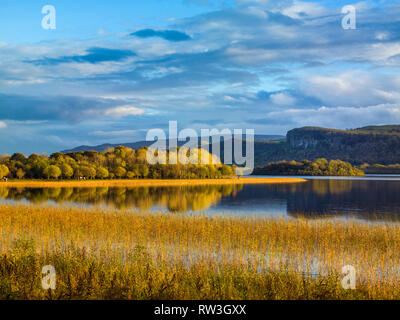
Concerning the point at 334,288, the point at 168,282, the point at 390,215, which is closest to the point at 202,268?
the point at 168,282

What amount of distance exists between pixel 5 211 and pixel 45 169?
237ft

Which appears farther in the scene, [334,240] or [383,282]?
[334,240]

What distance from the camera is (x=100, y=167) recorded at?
361 ft

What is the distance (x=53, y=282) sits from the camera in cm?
1195

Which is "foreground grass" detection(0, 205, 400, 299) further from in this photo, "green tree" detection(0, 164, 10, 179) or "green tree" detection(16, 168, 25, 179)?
"green tree" detection(16, 168, 25, 179)

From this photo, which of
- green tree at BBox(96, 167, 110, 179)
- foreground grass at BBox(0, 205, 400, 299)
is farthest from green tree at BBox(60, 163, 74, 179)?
foreground grass at BBox(0, 205, 400, 299)

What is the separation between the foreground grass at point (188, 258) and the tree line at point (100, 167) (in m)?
76.7

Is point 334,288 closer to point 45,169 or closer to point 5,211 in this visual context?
point 5,211

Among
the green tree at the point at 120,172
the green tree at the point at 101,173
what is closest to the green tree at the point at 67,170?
the green tree at the point at 101,173

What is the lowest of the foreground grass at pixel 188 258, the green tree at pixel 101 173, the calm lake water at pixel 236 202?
the calm lake water at pixel 236 202

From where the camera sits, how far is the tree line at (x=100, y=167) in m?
103

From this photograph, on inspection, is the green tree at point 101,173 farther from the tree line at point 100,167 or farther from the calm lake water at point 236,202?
the calm lake water at point 236,202

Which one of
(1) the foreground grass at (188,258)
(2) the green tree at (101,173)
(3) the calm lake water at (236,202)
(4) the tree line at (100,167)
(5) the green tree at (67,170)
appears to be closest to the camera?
(1) the foreground grass at (188,258)

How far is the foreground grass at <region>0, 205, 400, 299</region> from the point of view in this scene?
11.6 m
